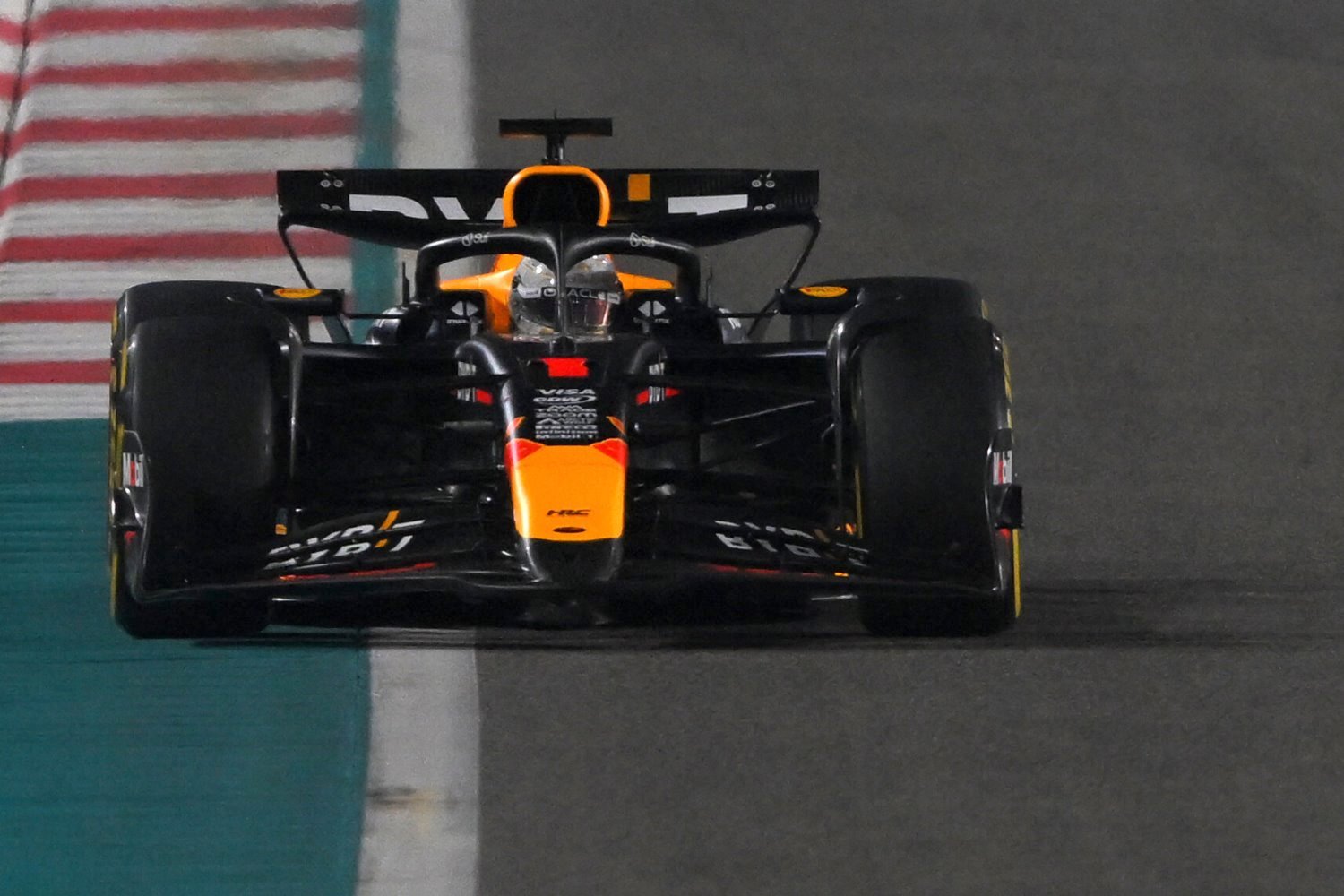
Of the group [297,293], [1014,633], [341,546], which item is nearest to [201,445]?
[341,546]

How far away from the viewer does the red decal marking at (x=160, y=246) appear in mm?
11555

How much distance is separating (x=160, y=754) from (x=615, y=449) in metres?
1.70

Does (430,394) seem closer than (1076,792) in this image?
No

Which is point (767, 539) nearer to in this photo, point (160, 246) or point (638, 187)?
point (638, 187)

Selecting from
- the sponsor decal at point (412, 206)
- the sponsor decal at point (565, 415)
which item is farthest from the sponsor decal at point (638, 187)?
the sponsor decal at point (565, 415)

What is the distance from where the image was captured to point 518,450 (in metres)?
6.25

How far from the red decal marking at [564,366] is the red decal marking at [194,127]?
6.56m

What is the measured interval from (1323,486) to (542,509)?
4.08 meters

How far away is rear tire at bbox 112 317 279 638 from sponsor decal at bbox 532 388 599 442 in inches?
30.2

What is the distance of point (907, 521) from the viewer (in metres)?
6.44

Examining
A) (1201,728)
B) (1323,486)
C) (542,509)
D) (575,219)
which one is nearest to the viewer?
(542,509)

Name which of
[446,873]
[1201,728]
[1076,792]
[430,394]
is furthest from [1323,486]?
[446,873]

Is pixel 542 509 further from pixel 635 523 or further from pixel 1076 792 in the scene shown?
pixel 1076 792

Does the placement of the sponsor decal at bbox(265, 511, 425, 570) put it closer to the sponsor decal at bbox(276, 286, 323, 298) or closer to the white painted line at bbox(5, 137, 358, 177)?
the sponsor decal at bbox(276, 286, 323, 298)
